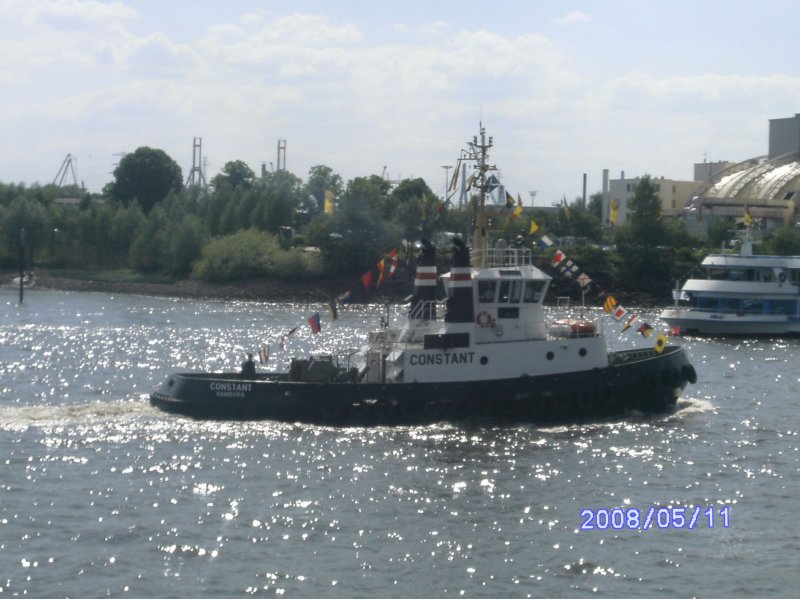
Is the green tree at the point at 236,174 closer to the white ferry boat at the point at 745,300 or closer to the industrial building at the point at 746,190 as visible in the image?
the industrial building at the point at 746,190

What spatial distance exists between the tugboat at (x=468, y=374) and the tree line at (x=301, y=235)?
143 ft

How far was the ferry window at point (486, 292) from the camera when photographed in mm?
31875

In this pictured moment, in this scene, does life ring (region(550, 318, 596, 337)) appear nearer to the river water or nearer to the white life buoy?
the white life buoy

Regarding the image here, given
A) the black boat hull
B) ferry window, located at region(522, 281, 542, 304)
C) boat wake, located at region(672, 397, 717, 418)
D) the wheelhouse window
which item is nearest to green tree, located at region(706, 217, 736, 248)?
boat wake, located at region(672, 397, 717, 418)

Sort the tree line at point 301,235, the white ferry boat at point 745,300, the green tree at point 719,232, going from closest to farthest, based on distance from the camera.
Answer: the white ferry boat at point 745,300
the tree line at point 301,235
the green tree at point 719,232

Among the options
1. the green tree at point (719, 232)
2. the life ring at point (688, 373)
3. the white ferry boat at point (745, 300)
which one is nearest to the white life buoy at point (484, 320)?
the life ring at point (688, 373)

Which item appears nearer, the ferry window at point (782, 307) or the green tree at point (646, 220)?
the ferry window at point (782, 307)

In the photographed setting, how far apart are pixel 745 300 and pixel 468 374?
124 ft

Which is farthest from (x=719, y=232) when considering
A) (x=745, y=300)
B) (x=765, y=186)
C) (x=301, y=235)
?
(x=301, y=235)

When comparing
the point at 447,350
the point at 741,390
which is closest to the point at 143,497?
the point at 447,350

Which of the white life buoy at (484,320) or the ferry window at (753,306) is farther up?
the white life buoy at (484,320)

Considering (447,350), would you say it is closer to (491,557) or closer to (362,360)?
(362,360)
